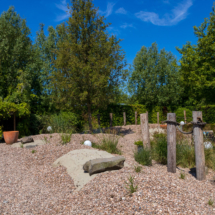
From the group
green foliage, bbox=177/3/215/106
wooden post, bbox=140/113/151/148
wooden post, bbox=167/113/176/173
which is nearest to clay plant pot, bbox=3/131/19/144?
wooden post, bbox=140/113/151/148

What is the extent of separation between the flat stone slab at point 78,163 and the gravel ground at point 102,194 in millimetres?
144

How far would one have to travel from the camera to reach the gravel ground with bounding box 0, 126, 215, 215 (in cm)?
293

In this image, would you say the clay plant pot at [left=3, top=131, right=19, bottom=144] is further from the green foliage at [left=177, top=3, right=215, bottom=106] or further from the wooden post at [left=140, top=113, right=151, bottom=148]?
the green foliage at [left=177, top=3, right=215, bottom=106]

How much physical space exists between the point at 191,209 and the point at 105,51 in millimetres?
9328

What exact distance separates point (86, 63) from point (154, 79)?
11.6 m

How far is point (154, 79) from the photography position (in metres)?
20.9

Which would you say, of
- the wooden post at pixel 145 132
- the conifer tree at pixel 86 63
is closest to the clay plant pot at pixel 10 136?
the conifer tree at pixel 86 63

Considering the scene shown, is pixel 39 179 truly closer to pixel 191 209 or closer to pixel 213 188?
pixel 191 209

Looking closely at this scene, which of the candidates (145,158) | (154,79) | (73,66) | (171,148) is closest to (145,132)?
(145,158)

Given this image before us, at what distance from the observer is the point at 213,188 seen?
13.6ft

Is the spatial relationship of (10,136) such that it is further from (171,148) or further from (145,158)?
(171,148)

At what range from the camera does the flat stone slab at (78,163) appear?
409cm

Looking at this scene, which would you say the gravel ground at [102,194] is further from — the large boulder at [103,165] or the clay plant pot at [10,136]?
the clay plant pot at [10,136]

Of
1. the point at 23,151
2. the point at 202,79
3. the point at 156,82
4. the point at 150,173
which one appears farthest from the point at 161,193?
the point at 156,82
